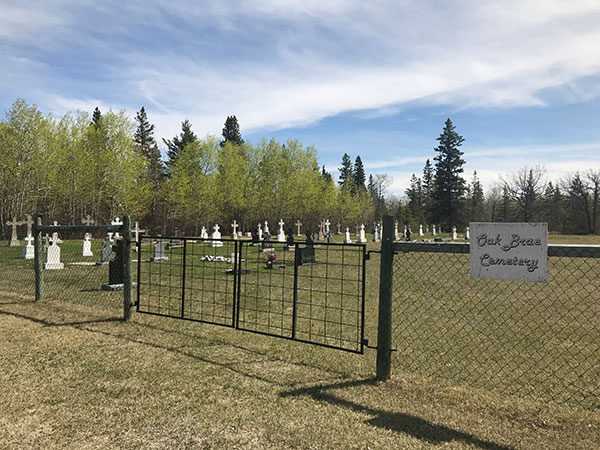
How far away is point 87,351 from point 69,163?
3554cm

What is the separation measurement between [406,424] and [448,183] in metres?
71.9

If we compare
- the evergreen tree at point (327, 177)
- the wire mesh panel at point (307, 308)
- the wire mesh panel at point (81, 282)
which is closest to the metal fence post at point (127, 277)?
the wire mesh panel at point (81, 282)

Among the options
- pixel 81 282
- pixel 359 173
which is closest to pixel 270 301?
pixel 81 282

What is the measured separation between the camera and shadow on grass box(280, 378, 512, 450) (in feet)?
10.2

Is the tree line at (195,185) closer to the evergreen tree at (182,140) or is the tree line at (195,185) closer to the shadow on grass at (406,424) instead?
the evergreen tree at (182,140)

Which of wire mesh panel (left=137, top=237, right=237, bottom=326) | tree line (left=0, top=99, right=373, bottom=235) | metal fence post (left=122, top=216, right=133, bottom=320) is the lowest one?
wire mesh panel (left=137, top=237, right=237, bottom=326)

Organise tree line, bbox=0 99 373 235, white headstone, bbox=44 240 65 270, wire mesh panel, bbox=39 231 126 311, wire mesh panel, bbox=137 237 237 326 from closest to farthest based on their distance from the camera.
→ wire mesh panel, bbox=137 237 237 326 < wire mesh panel, bbox=39 231 126 311 < white headstone, bbox=44 240 65 270 < tree line, bbox=0 99 373 235

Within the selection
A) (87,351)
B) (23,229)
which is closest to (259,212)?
(23,229)

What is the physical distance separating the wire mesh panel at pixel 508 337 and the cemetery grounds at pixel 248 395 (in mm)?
53

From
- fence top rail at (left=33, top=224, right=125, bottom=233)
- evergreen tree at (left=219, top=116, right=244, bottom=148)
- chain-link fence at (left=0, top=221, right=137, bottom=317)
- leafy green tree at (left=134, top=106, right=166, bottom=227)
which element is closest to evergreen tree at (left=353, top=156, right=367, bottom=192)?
evergreen tree at (left=219, top=116, right=244, bottom=148)

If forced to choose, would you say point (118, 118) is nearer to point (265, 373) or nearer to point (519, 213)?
point (265, 373)

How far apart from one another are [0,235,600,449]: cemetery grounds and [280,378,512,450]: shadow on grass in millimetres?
14

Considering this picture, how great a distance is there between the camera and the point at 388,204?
100938 mm

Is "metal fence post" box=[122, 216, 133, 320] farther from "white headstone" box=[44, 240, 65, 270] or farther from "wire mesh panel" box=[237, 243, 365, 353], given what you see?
"white headstone" box=[44, 240, 65, 270]
